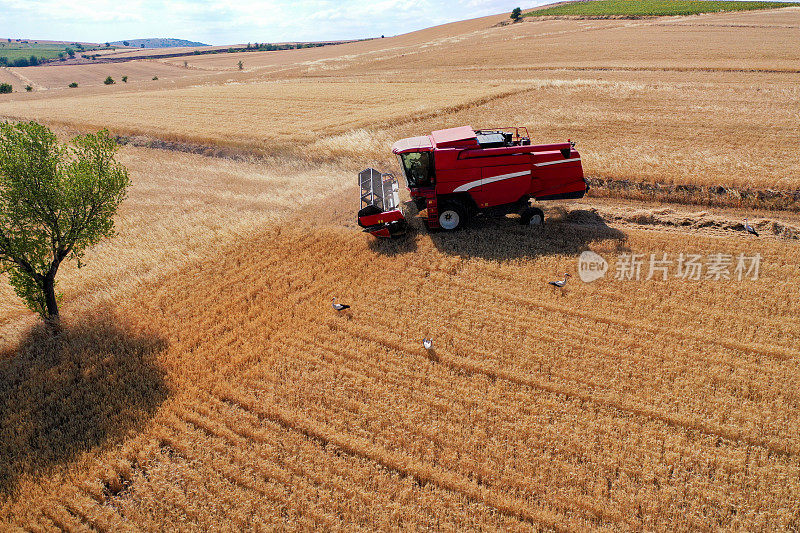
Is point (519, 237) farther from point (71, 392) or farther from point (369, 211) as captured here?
point (71, 392)

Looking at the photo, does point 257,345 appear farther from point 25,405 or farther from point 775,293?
point 775,293

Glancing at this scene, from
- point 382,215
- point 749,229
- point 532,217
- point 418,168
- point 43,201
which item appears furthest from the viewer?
point 532,217

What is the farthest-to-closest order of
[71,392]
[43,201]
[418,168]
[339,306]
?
[418,168] → [339,306] → [43,201] → [71,392]

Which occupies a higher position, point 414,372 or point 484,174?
point 484,174

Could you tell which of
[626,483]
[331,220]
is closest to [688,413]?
[626,483]

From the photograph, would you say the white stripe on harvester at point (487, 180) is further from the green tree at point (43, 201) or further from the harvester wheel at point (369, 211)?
the green tree at point (43, 201)

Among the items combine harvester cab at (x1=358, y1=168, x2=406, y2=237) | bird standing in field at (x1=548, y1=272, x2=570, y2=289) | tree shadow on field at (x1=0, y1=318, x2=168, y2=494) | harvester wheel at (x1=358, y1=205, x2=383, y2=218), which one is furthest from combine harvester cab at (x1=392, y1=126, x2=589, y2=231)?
tree shadow on field at (x1=0, y1=318, x2=168, y2=494)

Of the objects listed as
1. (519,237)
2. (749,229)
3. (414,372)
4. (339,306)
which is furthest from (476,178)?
(749,229)

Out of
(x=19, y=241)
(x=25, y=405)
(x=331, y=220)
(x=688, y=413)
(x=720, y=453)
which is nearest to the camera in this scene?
(x=720, y=453)
